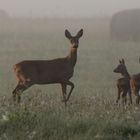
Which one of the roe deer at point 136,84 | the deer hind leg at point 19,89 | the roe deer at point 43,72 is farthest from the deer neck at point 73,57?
the roe deer at point 136,84

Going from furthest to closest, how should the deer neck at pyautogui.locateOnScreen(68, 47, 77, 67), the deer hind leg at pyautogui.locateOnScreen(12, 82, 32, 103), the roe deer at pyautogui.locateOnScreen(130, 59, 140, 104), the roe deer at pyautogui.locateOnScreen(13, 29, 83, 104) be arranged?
the deer neck at pyautogui.locateOnScreen(68, 47, 77, 67) < the roe deer at pyautogui.locateOnScreen(130, 59, 140, 104) < the roe deer at pyautogui.locateOnScreen(13, 29, 83, 104) < the deer hind leg at pyautogui.locateOnScreen(12, 82, 32, 103)

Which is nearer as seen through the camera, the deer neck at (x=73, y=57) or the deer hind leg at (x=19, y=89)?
the deer hind leg at (x=19, y=89)

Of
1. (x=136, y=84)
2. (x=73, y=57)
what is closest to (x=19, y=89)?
(x=73, y=57)

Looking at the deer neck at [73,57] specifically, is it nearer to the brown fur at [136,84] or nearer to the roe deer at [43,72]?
the roe deer at [43,72]

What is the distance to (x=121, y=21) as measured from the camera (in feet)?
113

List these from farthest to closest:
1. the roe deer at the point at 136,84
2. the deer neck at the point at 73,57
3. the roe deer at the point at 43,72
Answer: the deer neck at the point at 73,57 < the roe deer at the point at 136,84 < the roe deer at the point at 43,72

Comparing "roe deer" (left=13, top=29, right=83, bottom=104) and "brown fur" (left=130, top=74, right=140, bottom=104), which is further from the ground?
"roe deer" (left=13, top=29, right=83, bottom=104)

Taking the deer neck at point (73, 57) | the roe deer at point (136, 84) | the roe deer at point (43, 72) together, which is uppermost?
the deer neck at point (73, 57)

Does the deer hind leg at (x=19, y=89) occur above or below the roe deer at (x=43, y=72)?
below

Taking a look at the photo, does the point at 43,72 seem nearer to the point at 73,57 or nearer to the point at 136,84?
the point at 73,57

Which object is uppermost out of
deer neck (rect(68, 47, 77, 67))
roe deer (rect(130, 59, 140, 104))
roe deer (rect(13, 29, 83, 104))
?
deer neck (rect(68, 47, 77, 67))

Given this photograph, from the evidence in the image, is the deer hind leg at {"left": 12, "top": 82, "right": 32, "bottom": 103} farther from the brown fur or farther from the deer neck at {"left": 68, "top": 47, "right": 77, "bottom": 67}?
the brown fur

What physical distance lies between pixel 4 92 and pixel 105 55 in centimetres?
1018

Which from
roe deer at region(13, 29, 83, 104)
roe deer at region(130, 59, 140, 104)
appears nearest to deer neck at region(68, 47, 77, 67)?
roe deer at region(13, 29, 83, 104)
